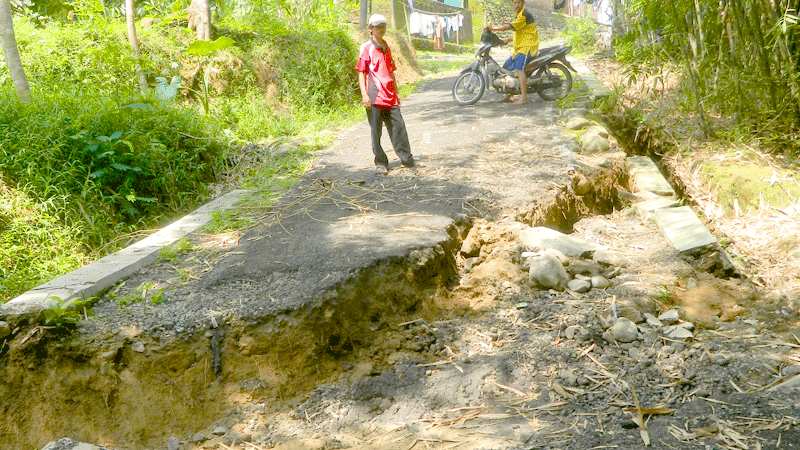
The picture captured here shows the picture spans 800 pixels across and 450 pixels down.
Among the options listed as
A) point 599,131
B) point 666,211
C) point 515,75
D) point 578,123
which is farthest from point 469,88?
point 666,211

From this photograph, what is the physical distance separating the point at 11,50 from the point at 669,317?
6036mm

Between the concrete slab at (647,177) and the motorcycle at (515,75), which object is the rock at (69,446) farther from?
the motorcycle at (515,75)

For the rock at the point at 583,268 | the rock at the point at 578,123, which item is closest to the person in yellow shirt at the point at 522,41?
the rock at the point at 578,123

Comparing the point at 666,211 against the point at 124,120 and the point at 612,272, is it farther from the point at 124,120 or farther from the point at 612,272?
the point at 124,120

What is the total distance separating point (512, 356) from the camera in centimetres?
319

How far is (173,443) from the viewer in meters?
3.11

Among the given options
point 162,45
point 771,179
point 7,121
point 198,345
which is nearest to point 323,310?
point 198,345

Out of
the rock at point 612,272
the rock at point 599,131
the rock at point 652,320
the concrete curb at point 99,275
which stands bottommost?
the rock at point 652,320

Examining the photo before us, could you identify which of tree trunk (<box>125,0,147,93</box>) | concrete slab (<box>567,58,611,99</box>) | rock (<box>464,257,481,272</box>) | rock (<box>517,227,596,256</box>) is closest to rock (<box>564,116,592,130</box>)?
concrete slab (<box>567,58,611,99</box>)

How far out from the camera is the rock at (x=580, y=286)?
375 centimetres

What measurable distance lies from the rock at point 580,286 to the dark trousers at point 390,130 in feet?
7.95

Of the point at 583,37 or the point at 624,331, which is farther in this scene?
the point at 583,37

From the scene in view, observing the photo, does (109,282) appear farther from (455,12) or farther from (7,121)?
(455,12)

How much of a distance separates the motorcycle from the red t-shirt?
3062 mm
